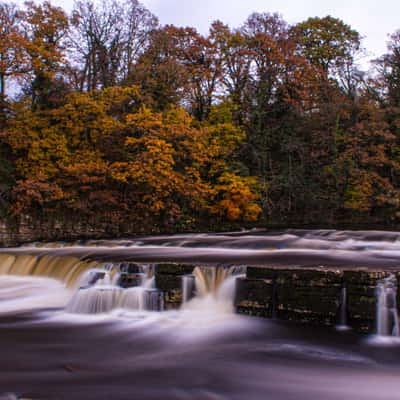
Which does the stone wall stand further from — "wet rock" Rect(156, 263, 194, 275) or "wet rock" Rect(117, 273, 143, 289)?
"wet rock" Rect(117, 273, 143, 289)

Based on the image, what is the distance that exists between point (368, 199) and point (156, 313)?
15.8 m

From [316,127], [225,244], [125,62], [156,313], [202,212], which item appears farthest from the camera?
[125,62]

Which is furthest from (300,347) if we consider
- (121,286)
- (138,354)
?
(121,286)

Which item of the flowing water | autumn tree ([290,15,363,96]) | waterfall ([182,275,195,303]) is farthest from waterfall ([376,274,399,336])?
autumn tree ([290,15,363,96])

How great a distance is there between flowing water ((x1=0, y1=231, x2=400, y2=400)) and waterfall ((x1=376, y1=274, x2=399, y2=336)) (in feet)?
0.05

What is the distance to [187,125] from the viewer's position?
18812mm

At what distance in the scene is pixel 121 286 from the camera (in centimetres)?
801

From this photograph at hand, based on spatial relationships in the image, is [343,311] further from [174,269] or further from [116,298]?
[116,298]

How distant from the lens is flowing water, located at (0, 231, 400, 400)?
15.1 feet

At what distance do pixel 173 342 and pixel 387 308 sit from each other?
319cm

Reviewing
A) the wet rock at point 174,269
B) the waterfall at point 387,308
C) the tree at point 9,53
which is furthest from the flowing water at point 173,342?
the tree at point 9,53

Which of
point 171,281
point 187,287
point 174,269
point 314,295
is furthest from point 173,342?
point 314,295

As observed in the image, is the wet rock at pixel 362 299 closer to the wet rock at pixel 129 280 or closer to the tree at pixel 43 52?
the wet rock at pixel 129 280

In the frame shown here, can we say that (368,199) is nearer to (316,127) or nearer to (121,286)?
(316,127)
